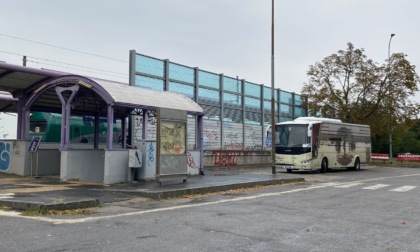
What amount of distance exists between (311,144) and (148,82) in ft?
35.0

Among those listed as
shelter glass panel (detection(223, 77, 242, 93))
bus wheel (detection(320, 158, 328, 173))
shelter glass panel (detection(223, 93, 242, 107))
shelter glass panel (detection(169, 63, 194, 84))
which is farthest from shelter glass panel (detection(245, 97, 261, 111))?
bus wheel (detection(320, 158, 328, 173))

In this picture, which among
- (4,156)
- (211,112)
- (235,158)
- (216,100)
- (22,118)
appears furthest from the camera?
(235,158)

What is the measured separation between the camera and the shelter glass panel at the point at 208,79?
2754 cm

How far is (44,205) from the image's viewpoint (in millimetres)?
9781

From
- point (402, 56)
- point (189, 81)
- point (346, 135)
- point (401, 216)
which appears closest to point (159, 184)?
point (401, 216)

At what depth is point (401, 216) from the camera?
10461 mm

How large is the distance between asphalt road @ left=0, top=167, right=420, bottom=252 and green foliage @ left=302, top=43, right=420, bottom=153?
33.1 m

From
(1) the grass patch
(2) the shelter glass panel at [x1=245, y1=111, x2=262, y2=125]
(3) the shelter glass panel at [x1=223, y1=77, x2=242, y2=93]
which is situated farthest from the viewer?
(2) the shelter glass panel at [x1=245, y1=111, x2=262, y2=125]

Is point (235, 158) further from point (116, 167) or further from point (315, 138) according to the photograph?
point (116, 167)

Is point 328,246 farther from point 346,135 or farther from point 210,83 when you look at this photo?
point 346,135

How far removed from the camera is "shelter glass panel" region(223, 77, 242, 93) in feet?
97.8

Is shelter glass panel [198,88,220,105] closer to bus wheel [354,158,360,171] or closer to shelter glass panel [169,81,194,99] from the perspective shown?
shelter glass panel [169,81,194,99]

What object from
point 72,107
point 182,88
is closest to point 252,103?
point 182,88

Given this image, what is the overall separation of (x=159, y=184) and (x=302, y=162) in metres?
14.2
